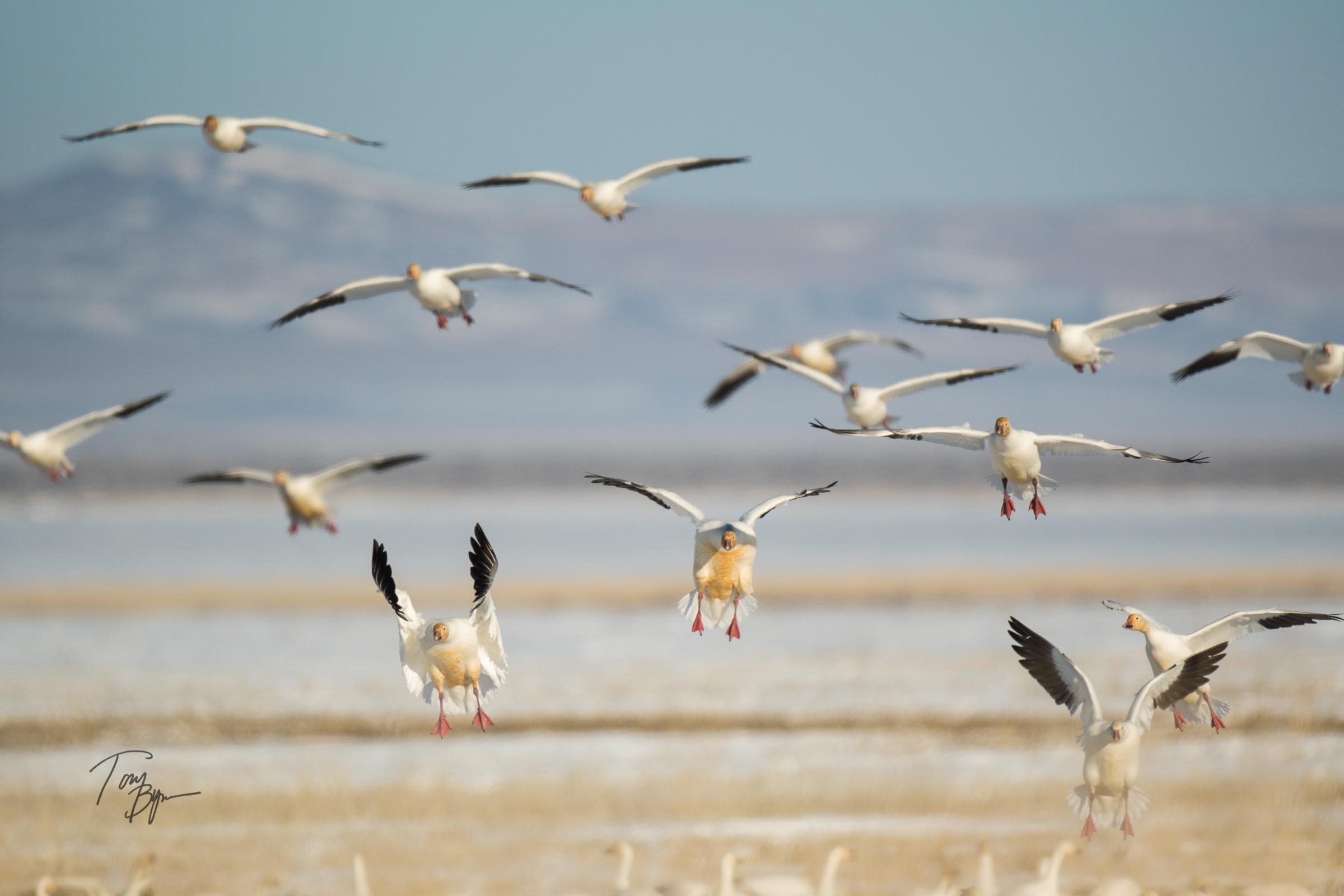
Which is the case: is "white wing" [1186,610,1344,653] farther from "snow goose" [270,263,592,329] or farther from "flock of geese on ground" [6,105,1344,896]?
"snow goose" [270,263,592,329]

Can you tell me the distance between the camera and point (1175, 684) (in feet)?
34.2

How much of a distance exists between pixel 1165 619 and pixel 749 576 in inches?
651

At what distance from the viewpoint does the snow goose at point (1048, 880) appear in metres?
11.5

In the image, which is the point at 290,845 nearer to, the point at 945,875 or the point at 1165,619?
the point at 945,875

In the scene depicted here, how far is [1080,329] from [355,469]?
21.6ft

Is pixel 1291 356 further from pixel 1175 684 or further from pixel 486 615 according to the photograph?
pixel 486 615

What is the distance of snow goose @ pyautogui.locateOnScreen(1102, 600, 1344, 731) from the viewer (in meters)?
10.8

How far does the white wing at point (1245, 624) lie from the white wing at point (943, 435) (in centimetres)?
217

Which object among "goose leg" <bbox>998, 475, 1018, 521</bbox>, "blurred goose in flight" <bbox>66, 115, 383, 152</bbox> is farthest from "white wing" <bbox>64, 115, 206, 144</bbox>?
"goose leg" <bbox>998, 475, 1018, 521</bbox>

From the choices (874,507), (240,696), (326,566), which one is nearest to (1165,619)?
(240,696)

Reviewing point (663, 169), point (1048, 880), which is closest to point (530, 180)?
point (663, 169)

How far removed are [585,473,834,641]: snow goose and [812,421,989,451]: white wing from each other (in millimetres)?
622
